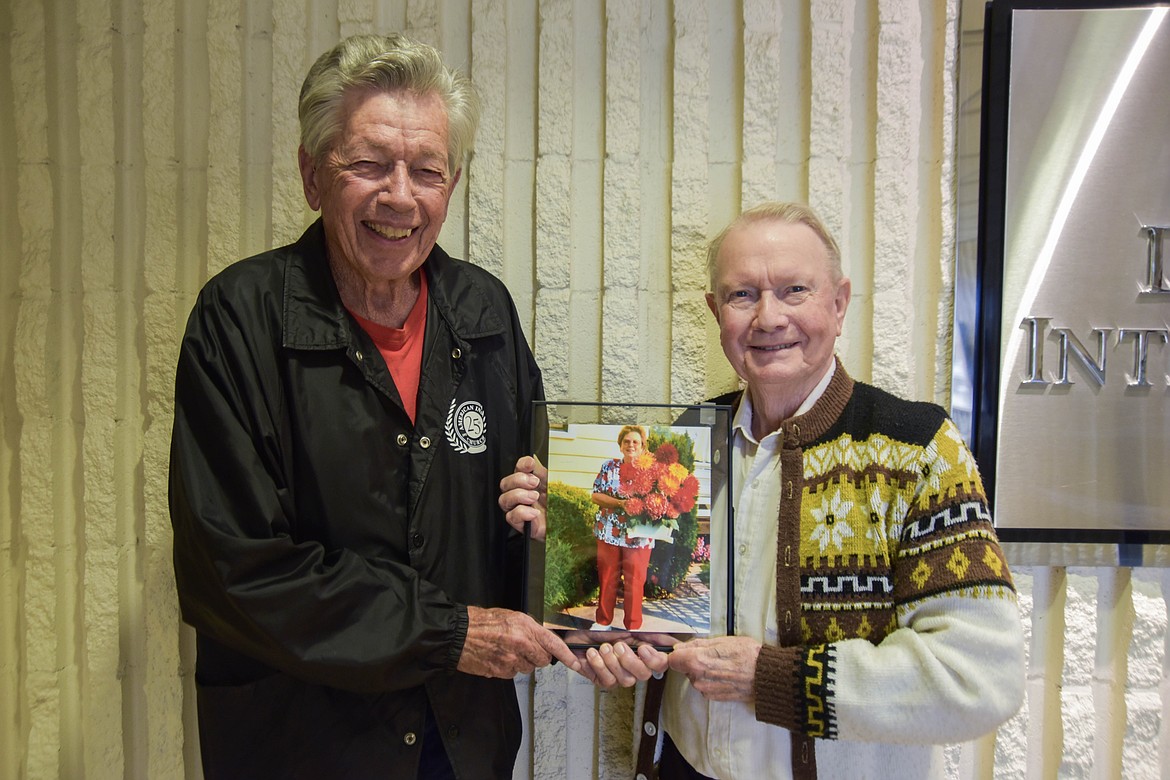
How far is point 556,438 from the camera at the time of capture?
1.46 meters

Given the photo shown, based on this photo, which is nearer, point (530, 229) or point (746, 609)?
point (746, 609)

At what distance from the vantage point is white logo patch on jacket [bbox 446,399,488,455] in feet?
5.01

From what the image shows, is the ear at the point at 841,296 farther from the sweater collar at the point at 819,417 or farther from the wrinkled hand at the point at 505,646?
the wrinkled hand at the point at 505,646

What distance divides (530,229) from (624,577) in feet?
3.30

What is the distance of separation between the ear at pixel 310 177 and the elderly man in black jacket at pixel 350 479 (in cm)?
1

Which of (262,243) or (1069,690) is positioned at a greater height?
(262,243)

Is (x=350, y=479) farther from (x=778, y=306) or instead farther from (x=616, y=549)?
(x=778, y=306)

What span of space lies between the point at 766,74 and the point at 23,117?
6.75ft

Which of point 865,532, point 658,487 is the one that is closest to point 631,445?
point 658,487

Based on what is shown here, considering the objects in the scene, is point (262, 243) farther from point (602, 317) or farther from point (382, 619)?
point (382, 619)

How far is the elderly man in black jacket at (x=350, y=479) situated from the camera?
1350mm

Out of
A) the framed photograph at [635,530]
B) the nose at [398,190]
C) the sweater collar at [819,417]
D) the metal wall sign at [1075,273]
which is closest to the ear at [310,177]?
the nose at [398,190]

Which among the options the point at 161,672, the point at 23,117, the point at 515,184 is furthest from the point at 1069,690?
the point at 23,117

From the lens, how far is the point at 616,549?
141cm
